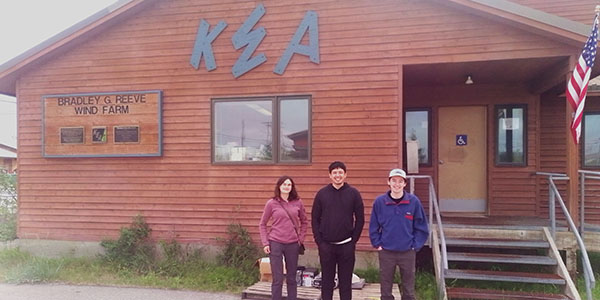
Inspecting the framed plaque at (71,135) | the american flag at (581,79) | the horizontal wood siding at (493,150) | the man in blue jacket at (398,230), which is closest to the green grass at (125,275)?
the framed plaque at (71,135)

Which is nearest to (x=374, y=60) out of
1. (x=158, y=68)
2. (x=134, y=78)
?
(x=158, y=68)

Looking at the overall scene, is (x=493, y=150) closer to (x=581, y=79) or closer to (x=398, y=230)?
(x=581, y=79)

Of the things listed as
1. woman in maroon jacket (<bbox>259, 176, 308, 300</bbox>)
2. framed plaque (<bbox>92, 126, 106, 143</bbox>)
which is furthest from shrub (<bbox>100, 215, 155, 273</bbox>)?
woman in maroon jacket (<bbox>259, 176, 308, 300</bbox>)

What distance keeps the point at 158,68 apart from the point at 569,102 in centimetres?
671

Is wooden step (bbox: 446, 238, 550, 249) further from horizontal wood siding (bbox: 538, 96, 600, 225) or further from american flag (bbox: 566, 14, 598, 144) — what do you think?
horizontal wood siding (bbox: 538, 96, 600, 225)

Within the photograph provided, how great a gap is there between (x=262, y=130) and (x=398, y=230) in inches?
138

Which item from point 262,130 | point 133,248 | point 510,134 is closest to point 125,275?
point 133,248

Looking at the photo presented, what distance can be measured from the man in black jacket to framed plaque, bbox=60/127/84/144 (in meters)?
5.49

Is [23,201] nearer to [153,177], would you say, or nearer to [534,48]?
[153,177]

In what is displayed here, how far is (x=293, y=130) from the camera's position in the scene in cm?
717

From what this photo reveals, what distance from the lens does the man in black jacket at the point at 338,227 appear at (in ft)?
15.1

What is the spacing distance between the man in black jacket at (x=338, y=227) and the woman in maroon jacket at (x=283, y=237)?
368mm

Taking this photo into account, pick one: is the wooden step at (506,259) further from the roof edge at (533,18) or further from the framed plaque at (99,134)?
the framed plaque at (99,134)

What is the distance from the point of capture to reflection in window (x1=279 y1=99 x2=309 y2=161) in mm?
7133
